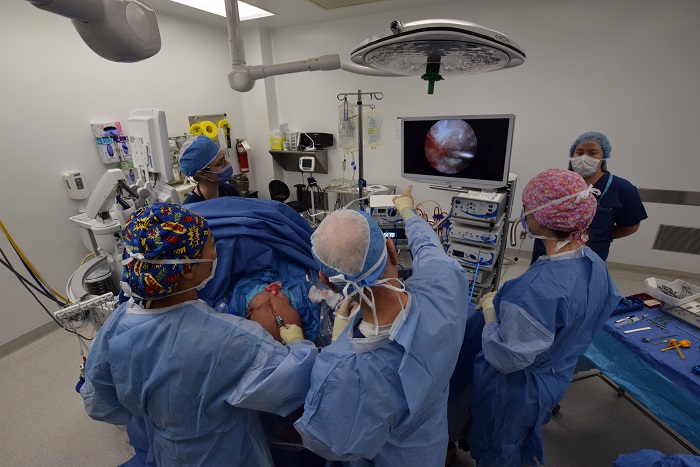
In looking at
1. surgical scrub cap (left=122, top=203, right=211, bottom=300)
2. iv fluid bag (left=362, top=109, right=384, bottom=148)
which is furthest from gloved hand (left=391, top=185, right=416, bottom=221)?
iv fluid bag (left=362, top=109, right=384, bottom=148)

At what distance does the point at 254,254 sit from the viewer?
4.29 feet

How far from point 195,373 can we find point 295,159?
398 centimetres

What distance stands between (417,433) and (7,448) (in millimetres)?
2390

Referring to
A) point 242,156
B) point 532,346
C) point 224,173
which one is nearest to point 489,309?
point 532,346

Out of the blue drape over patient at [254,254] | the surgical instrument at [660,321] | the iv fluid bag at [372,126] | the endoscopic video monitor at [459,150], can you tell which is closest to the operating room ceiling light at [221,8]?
the iv fluid bag at [372,126]

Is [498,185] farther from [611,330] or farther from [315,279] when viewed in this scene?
[315,279]

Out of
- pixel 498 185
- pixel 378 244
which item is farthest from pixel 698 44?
pixel 378 244

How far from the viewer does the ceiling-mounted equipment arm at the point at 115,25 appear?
0.72 m

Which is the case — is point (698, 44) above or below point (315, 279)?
above

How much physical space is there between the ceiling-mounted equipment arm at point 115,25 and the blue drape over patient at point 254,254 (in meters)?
0.61

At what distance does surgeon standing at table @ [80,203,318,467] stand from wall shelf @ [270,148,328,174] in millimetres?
3537

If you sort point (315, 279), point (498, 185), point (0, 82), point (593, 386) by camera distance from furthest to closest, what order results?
point (0, 82) → point (593, 386) → point (498, 185) → point (315, 279)

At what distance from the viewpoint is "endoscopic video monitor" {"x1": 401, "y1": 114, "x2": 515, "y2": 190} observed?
177cm

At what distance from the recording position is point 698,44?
2.69 m
